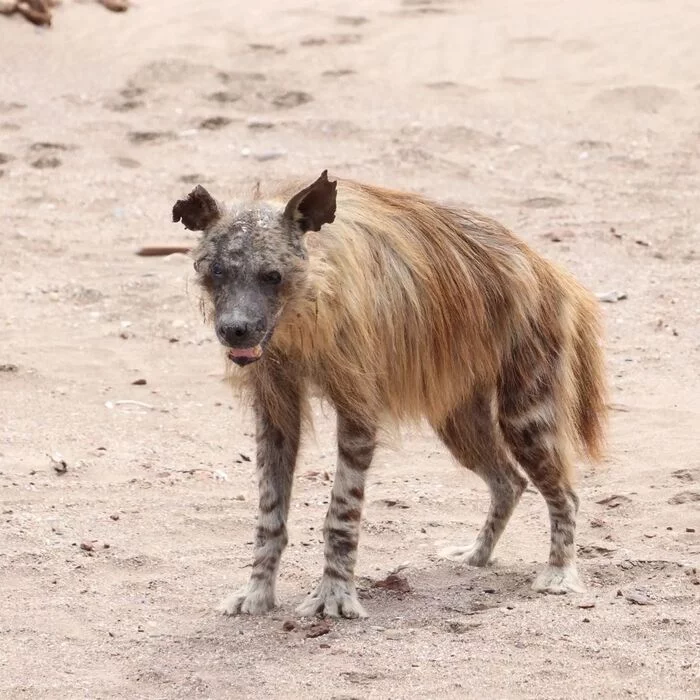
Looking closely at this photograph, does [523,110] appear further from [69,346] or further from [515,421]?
[515,421]

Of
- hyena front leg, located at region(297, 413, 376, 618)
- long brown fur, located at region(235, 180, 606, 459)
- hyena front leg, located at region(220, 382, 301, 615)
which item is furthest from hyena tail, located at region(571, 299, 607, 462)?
hyena front leg, located at region(220, 382, 301, 615)


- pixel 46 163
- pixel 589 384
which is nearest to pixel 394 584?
pixel 589 384

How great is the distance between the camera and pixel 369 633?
552 centimetres

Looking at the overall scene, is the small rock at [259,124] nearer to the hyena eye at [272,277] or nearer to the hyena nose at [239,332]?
the hyena eye at [272,277]

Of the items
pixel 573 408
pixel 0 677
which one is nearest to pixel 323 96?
pixel 573 408

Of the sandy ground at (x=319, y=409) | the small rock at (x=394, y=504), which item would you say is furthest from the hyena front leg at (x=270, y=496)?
the small rock at (x=394, y=504)

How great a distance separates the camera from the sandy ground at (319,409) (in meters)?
5.30

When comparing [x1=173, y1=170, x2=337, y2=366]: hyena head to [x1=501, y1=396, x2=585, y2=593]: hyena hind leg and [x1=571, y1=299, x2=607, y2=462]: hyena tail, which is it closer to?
[x1=501, y1=396, x2=585, y2=593]: hyena hind leg

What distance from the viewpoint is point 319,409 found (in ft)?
27.7

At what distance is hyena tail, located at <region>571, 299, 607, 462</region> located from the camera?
6574 millimetres

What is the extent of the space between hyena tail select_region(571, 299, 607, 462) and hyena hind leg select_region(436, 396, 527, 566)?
0.34 meters

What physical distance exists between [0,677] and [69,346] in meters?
4.17

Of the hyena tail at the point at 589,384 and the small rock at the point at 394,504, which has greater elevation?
the hyena tail at the point at 589,384

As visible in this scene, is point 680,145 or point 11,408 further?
point 680,145
